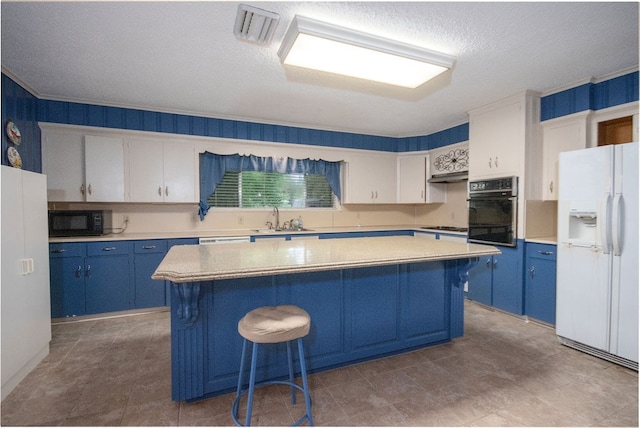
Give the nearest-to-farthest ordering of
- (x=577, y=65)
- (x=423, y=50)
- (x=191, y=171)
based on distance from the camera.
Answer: (x=423, y=50) < (x=577, y=65) < (x=191, y=171)

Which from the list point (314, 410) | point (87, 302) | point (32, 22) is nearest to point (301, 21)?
point (32, 22)

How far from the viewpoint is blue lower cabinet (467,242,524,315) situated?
337 centimetres

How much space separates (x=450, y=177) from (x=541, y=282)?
6.21ft

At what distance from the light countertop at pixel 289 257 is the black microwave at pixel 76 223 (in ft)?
6.09

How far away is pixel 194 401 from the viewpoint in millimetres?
1934

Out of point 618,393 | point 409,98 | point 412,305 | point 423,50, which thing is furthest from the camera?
point 409,98

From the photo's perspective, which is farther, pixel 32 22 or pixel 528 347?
pixel 528 347

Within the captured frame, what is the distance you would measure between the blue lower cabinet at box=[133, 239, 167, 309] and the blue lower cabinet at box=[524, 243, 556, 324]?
13.5 feet

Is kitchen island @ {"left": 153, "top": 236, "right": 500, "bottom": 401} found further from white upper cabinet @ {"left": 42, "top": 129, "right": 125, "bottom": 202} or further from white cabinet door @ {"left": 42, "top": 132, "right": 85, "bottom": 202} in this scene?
white cabinet door @ {"left": 42, "top": 132, "right": 85, "bottom": 202}

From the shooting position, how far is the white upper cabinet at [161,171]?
377 centimetres

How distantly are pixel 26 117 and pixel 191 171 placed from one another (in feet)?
5.43

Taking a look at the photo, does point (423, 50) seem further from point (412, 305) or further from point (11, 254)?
point (11, 254)

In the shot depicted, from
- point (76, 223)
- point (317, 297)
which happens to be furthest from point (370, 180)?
point (76, 223)

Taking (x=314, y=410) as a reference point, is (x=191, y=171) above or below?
above
